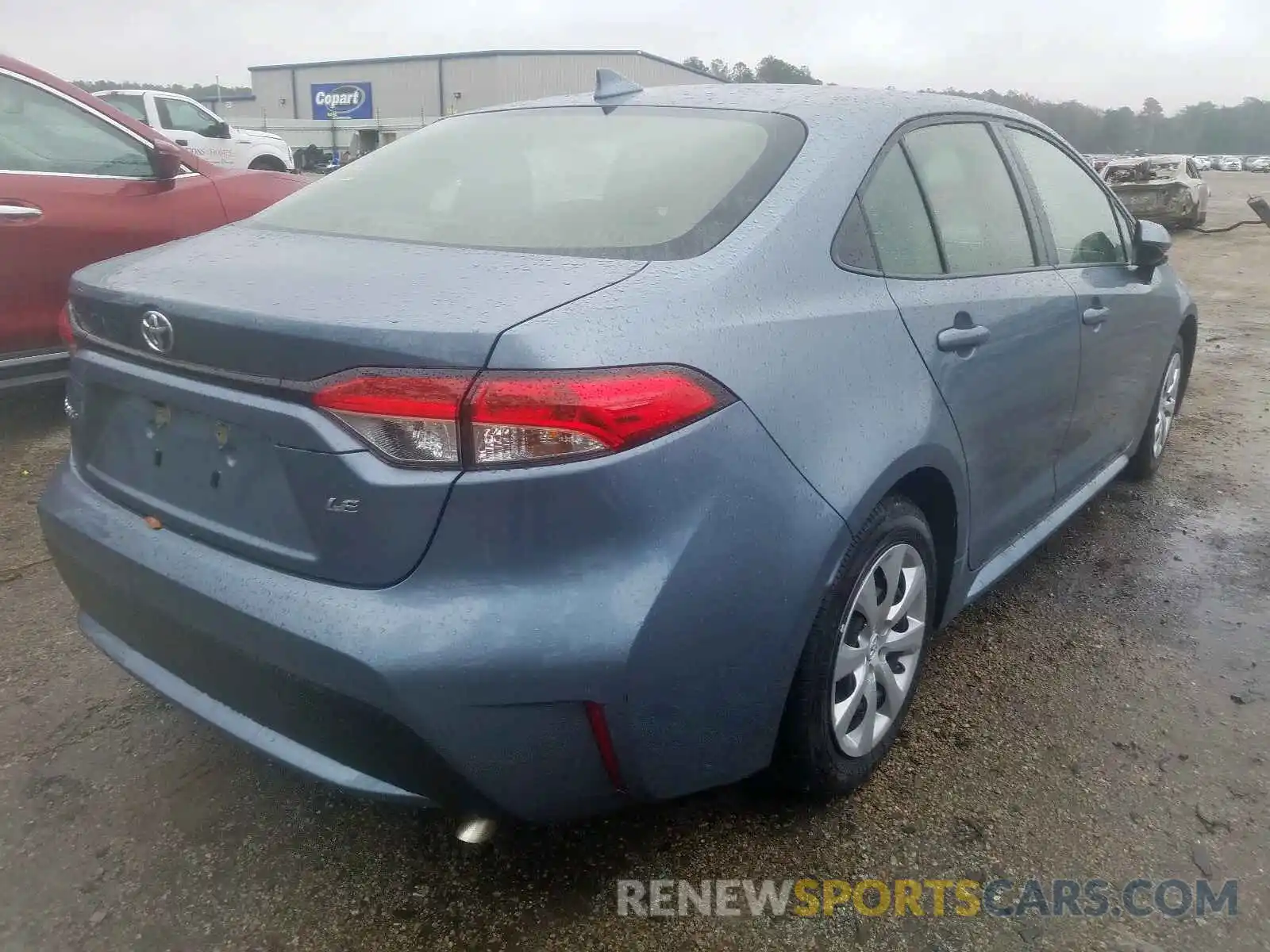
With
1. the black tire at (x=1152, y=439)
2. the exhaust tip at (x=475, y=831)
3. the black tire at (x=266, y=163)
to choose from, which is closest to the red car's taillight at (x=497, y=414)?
the exhaust tip at (x=475, y=831)

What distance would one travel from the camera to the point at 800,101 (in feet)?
7.94

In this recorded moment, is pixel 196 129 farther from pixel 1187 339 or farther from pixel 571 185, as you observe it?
pixel 571 185

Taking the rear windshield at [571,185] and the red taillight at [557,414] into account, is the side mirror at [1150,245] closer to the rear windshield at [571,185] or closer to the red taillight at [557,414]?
the rear windshield at [571,185]

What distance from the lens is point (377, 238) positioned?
6.89 feet

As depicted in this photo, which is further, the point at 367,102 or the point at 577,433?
the point at 367,102

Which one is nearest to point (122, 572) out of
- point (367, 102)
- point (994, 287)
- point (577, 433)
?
point (577, 433)

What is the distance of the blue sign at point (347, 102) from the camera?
196 feet

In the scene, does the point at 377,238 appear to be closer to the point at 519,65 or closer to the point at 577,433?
the point at 577,433

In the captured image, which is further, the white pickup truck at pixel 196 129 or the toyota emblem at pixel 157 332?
the white pickup truck at pixel 196 129

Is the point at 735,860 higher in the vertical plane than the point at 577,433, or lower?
lower

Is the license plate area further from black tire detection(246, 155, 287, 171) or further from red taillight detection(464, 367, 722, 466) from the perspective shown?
black tire detection(246, 155, 287, 171)

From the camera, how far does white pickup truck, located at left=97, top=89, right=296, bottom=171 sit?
15.8 metres

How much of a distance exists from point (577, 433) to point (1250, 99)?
365ft

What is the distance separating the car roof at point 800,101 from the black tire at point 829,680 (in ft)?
3.09
